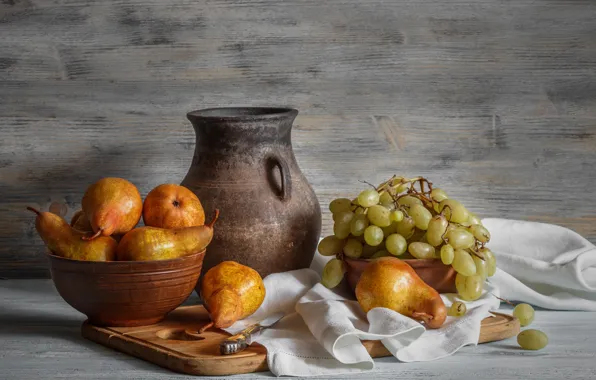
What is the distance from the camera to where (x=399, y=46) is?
6.21 feet

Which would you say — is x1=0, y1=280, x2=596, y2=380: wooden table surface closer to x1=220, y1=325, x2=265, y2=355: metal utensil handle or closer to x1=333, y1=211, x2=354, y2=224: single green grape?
x1=220, y1=325, x2=265, y2=355: metal utensil handle

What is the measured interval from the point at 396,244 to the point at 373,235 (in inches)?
1.7

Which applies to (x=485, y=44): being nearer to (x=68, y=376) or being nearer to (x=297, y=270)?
(x=297, y=270)

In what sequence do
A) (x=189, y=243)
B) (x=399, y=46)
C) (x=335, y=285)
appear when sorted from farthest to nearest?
(x=399, y=46) → (x=335, y=285) → (x=189, y=243)

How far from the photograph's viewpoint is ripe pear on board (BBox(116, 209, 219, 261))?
133 centimetres

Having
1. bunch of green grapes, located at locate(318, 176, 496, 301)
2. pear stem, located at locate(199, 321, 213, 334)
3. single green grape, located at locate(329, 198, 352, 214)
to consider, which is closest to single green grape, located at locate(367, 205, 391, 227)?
bunch of green grapes, located at locate(318, 176, 496, 301)

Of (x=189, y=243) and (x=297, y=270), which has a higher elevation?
(x=189, y=243)

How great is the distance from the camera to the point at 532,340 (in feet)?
4.30

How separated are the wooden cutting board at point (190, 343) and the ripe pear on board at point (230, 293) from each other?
1.4 inches

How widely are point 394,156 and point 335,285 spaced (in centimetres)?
50

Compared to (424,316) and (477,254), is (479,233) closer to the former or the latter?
(477,254)

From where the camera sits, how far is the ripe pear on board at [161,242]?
1329 mm

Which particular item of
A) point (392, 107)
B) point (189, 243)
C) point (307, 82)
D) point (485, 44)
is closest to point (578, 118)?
point (485, 44)

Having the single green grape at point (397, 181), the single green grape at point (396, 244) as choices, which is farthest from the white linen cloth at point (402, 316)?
the single green grape at point (397, 181)
